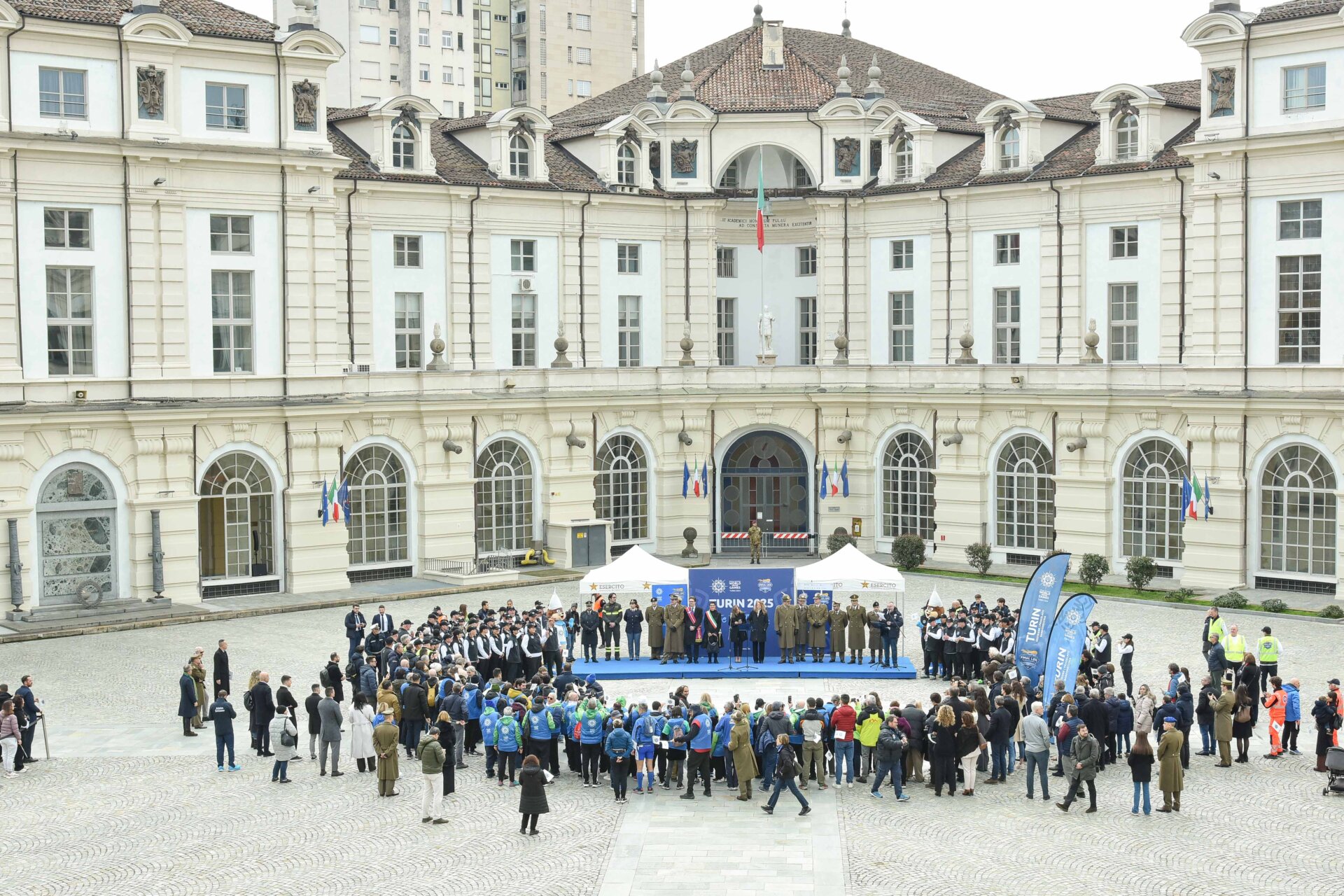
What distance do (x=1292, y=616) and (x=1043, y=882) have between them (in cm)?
2417

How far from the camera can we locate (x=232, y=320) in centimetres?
4903

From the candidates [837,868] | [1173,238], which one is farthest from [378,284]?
[837,868]

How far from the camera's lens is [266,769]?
99.6ft

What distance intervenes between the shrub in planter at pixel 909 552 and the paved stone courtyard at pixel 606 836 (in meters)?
21.7

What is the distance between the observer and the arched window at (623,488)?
57.6 m

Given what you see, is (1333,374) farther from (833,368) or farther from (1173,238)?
(833,368)

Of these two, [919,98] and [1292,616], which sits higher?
[919,98]

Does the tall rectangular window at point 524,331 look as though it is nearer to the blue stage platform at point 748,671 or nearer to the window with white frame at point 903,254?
the window with white frame at point 903,254

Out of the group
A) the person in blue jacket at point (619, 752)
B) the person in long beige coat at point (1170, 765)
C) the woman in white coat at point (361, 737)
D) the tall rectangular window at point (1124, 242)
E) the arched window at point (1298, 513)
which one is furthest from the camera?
the tall rectangular window at point (1124, 242)

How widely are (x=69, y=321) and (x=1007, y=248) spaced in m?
30.0

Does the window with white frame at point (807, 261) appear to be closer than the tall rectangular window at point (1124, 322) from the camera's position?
No

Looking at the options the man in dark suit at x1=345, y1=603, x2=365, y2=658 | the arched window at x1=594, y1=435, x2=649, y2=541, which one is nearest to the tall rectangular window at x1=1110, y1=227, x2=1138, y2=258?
the arched window at x1=594, y1=435, x2=649, y2=541

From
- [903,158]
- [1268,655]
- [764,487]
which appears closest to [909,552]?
A: [764,487]

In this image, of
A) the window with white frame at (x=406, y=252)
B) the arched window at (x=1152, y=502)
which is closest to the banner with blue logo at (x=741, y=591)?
the arched window at (x=1152, y=502)
